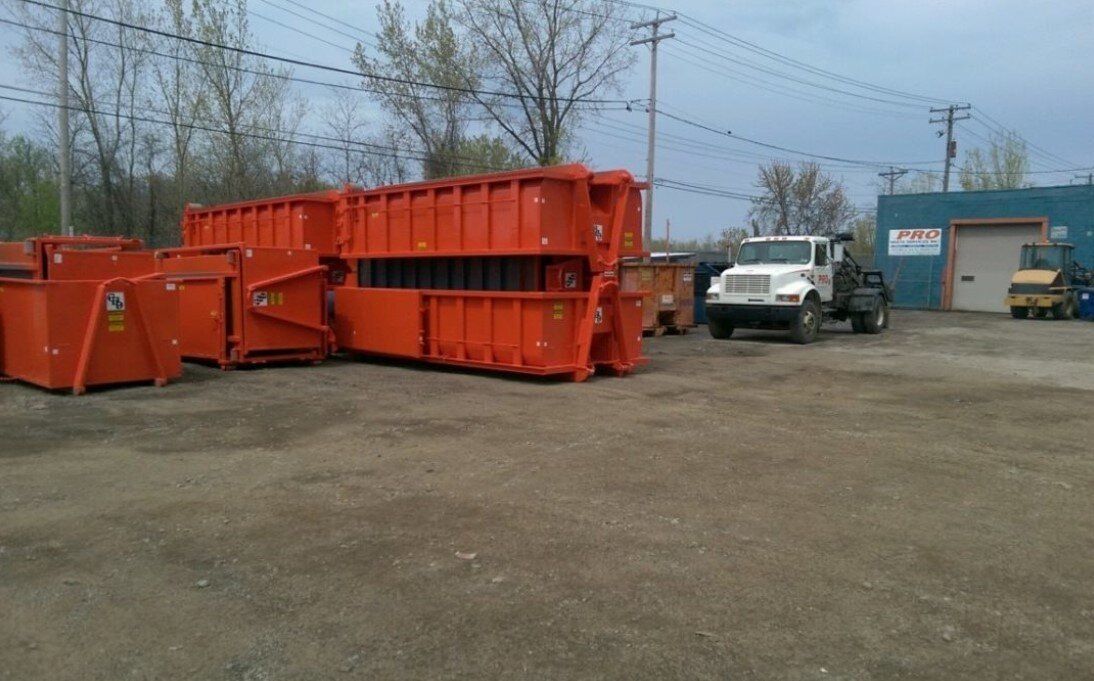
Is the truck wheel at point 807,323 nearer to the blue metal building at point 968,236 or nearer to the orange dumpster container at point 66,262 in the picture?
the orange dumpster container at point 66,262

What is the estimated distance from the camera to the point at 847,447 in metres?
7.81

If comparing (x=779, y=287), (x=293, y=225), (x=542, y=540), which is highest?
(x=293, y=225)

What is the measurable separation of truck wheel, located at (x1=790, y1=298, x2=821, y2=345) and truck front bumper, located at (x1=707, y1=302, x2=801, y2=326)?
18 cm

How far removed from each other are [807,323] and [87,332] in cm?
1459

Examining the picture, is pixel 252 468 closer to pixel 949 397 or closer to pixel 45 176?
pixel 949 397

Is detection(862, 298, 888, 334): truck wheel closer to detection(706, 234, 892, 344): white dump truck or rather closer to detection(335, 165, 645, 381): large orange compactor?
detection(706, 234, 892, 344): white dump truck

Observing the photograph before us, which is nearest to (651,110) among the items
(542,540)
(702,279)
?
(702,279)

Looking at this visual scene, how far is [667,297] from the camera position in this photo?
823 inches

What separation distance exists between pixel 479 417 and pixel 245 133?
26316 millimetres

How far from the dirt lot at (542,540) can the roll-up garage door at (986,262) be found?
27.3 m

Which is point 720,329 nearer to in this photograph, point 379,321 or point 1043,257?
point 379,321

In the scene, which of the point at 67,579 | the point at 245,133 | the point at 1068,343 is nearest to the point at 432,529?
the point at 67,579

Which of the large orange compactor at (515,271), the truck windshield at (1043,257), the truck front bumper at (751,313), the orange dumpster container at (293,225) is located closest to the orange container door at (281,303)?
the orange dumpster container at (293,225)

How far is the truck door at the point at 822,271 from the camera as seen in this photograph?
1920 centimetres
